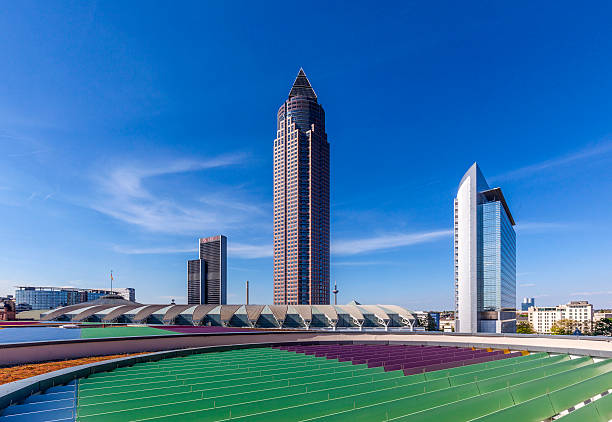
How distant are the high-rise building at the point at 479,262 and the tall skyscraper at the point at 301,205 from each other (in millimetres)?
85961

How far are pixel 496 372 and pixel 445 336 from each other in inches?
509

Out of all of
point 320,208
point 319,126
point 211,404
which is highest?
point 319,126

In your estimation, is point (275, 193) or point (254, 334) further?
point (275, 193)

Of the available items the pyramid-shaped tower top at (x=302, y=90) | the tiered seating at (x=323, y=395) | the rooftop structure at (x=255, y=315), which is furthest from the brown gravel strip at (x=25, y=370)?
the pyramid-shaped tower top at (x=302, y=90)

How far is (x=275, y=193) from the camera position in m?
186

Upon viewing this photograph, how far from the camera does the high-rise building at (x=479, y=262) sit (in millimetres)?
86000

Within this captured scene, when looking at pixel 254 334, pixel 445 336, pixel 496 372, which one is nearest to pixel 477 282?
pixel 445 336

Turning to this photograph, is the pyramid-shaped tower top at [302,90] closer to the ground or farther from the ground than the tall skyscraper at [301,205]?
farther from the ground

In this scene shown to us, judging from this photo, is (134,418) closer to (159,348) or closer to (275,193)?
(159,348)

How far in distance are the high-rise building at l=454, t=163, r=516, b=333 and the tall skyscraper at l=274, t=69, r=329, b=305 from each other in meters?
86.0

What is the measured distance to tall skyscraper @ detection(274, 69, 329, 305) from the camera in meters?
170

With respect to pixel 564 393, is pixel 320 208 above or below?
above

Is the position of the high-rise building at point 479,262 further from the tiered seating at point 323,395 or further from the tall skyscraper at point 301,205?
the tall skyscraper at point 301,205

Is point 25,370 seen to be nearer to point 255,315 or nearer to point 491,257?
point 255,315
